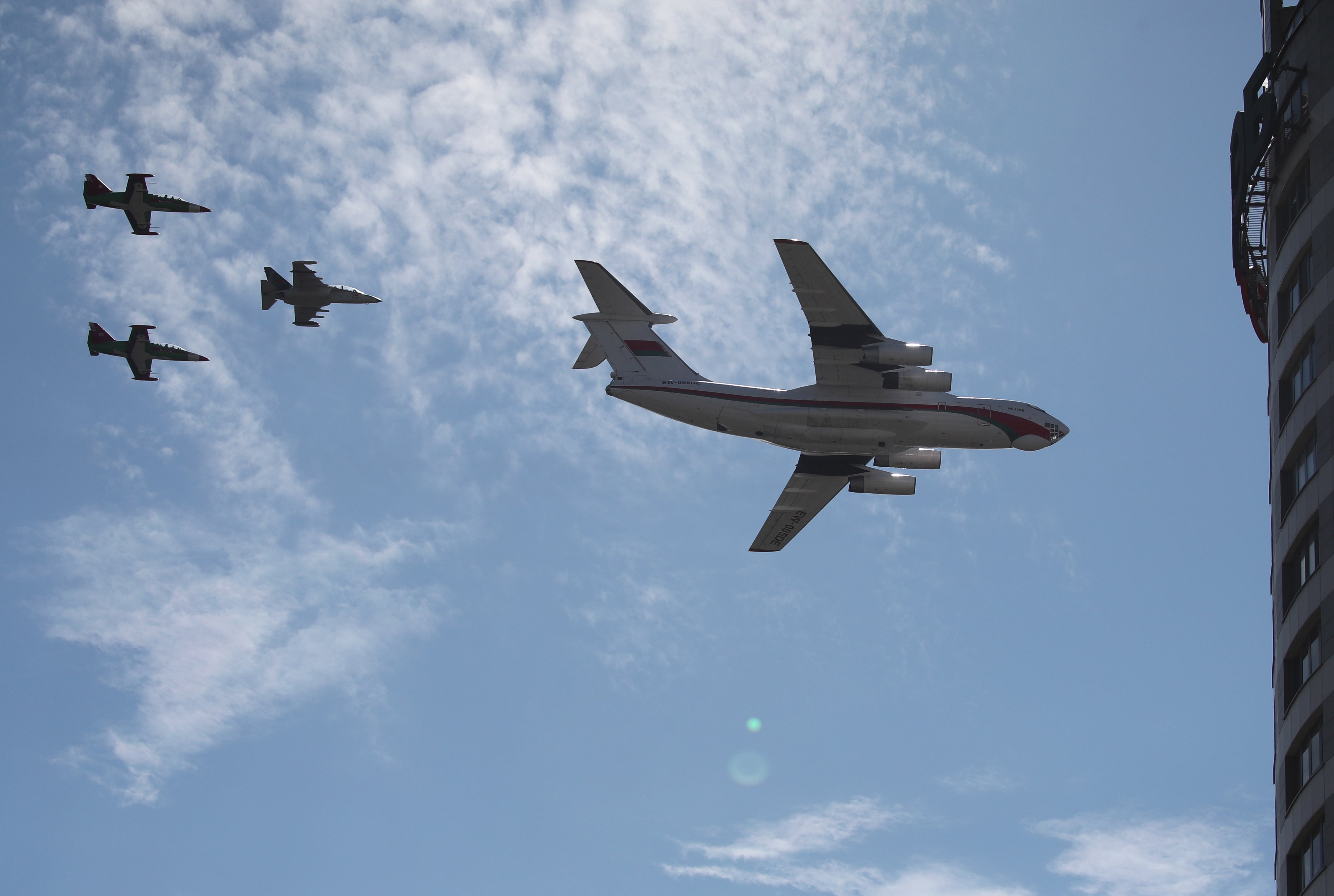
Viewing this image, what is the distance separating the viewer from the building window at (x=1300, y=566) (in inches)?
1173

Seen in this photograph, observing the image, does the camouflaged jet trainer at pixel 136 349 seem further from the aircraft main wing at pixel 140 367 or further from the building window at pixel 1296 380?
the building window at pixel 1296 380

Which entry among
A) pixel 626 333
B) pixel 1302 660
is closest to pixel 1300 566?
pixel 1302 660

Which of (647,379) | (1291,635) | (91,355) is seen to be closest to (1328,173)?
(1291,635)

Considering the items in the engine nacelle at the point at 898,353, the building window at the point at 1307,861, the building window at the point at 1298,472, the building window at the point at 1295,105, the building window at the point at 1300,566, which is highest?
the building window at the point at 1295,105

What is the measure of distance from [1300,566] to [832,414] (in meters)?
13.5

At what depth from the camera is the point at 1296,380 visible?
3186cm

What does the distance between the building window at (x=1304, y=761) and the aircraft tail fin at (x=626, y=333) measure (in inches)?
759

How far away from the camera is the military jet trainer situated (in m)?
46.9

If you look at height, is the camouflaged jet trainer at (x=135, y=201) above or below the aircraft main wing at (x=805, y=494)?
above

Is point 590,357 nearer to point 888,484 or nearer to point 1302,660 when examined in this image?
point 888,484

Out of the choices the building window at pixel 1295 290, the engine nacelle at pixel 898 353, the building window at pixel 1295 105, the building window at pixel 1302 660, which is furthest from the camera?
the engine nacelle at pixel 898 353

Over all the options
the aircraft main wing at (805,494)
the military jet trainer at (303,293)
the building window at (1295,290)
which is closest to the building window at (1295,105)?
the building window at (1295,290)

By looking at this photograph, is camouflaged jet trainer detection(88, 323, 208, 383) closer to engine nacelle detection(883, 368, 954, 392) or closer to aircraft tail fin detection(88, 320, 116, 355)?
aircraft tail fin detection(88, 320, 116, 355)

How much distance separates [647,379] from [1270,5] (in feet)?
76.2
